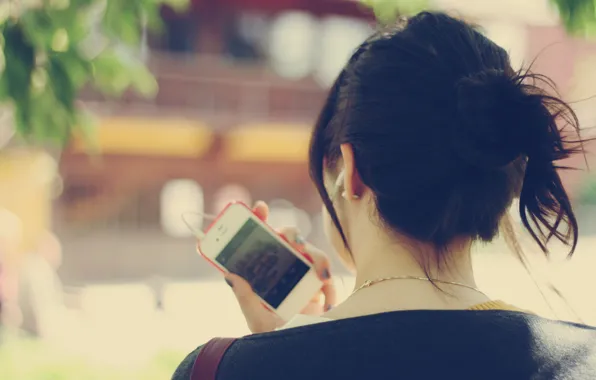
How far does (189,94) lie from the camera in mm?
10648

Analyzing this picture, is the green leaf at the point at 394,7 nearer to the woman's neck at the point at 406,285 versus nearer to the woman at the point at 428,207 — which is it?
the woman at the point at 428,207

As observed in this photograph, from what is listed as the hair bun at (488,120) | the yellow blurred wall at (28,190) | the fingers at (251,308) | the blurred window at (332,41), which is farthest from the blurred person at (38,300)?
the hair bun at (488,120)

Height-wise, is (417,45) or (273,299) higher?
(417,45)

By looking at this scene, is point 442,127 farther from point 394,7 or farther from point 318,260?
point 394,7

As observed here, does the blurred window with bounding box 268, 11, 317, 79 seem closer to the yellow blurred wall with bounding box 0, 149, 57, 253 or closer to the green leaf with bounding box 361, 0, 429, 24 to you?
the yellow blurred wall with bounding box 0, 149, 57, 253

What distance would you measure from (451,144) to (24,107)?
127 cm

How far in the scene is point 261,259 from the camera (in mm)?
1430

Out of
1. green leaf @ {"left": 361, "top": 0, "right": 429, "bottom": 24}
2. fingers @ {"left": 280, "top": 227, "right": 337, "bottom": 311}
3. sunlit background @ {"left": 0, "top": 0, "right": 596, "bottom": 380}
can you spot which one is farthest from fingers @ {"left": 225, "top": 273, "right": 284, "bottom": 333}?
sunlit background @ {"left": 0, "top": 0, "right": 596, "bottom": 380}

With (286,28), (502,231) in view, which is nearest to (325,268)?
(502,231)

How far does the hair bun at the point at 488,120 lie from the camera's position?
940 millimetres

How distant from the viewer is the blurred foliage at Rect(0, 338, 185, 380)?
15.6 feet

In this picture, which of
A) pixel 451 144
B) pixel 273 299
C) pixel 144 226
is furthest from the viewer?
pixel 144 226

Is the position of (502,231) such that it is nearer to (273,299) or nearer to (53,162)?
(273,299)

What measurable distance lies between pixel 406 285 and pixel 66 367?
14.6ft
